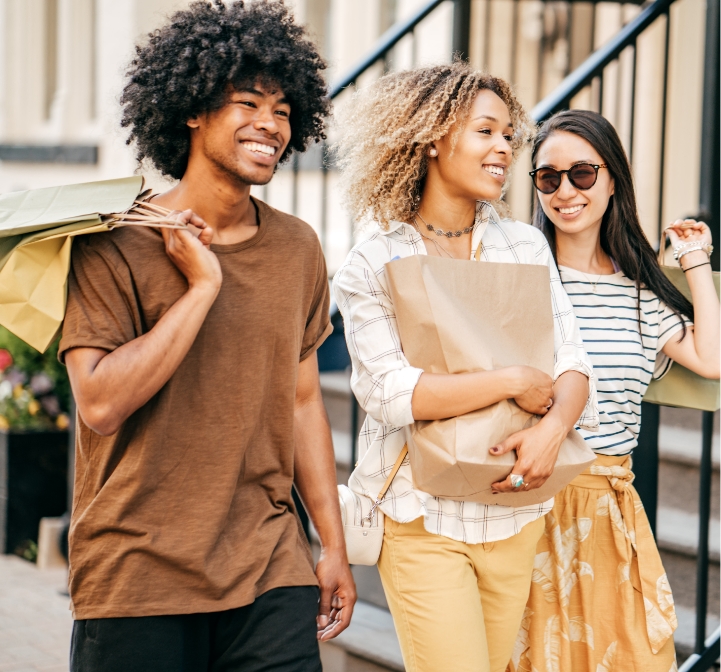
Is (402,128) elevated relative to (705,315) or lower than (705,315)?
elevated

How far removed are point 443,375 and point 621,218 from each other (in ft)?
2.84

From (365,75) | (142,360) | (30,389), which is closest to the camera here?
(142,360)

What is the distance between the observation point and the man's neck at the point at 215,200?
2293mm

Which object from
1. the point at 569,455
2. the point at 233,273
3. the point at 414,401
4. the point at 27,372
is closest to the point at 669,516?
the point at 569,455

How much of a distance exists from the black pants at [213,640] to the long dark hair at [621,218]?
1.26 meters

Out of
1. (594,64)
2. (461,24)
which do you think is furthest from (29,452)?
(594,64)

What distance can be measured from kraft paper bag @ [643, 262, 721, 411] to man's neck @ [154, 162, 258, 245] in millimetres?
1283

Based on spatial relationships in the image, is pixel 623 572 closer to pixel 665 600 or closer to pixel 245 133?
pixel 665 600

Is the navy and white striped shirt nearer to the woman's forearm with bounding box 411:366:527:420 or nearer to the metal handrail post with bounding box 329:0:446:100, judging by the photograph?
the woman's forearm with bounding box 411:366:527:420

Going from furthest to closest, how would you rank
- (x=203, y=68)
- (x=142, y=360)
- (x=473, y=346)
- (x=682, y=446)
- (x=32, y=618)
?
(x=32, y=618)
(x=682, y=446)
(x=473, y=346)
(x=203, y=68)
(x=142, y=360)

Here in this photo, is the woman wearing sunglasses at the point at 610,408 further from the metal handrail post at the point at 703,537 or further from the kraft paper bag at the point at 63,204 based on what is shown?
the kraft paper bag at the point at 63,204

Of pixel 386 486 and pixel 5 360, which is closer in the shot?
pixel 386 486

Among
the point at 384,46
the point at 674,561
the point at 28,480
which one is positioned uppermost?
the point at 384,46

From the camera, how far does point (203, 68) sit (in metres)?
2.25
